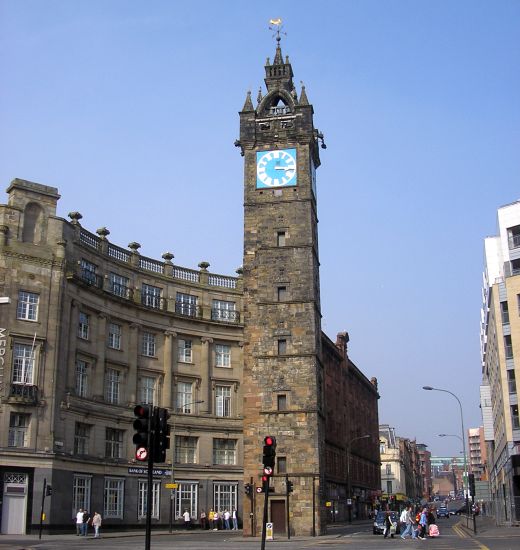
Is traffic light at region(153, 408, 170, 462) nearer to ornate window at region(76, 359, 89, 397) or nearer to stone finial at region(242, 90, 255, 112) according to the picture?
ornate window at region(76, 359, 89, 397)

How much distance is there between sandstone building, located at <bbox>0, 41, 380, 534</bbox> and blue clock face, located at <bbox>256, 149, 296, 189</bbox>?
0.09m

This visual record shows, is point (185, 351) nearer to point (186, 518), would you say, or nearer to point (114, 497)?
point (186, 518)

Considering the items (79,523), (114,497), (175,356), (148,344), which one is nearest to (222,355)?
(175,356)

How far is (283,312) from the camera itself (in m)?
54.5

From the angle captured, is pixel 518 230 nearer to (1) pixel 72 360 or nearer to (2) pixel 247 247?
(2) pixel 247 247

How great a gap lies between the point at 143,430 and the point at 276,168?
43.6 meters

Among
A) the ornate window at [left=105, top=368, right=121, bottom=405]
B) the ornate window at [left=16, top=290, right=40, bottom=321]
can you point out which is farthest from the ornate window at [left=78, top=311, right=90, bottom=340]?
the ornate window at [left=16, top=290, right=40, bottom=321]

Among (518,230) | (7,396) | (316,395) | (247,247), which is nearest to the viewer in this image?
(7,396)

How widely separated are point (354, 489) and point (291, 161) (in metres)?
42.2

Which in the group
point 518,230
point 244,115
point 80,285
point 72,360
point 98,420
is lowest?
point 98,420

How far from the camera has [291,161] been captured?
5850 cm

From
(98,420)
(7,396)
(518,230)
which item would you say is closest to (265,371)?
(98,420)

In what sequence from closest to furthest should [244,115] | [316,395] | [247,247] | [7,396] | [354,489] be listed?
1. [7,396]
2. [316,395]
3. [247,247]
4. [244,115]
5. [354,489]

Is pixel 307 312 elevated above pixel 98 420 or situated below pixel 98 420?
above
